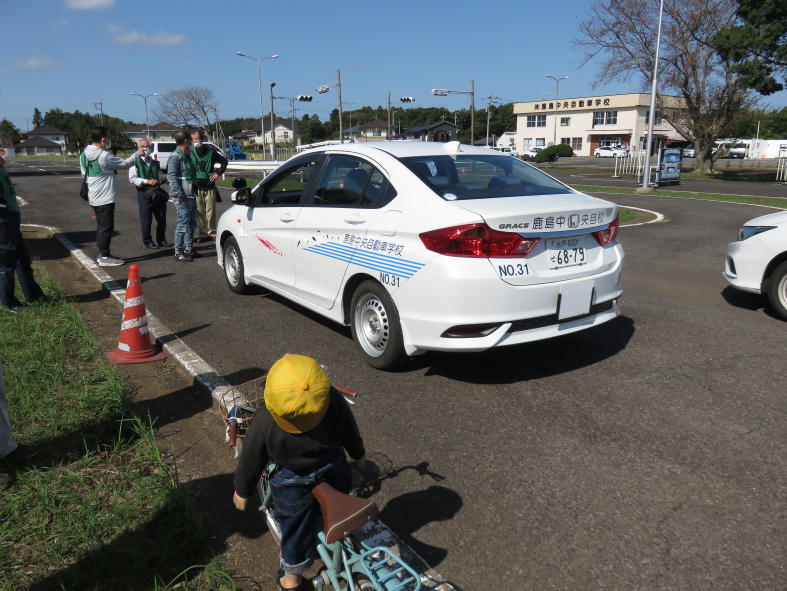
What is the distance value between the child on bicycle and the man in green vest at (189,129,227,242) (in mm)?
8102

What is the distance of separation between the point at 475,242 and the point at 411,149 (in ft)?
4.70

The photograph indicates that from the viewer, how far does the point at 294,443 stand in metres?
2.29

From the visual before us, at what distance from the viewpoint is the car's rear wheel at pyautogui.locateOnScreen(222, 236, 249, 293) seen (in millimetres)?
6938

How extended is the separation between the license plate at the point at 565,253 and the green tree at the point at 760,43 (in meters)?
26.2

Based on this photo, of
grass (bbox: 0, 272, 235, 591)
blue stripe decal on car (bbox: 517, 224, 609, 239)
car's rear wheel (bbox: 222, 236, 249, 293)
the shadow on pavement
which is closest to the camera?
grass (bbox: 0, 272, 235, 591)

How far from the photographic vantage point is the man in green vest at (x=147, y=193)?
985 centimetres

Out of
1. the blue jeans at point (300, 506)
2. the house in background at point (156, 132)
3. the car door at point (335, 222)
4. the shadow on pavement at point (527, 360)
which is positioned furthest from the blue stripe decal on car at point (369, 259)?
the house in background at point (156, 132)

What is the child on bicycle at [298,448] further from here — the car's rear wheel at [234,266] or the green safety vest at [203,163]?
the green safety vest at [203,163]

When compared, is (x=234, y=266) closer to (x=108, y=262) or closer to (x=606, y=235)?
(x=108, y=262)

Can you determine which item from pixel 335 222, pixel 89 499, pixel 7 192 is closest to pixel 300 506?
pixel 89 499

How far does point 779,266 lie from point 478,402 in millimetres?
3811

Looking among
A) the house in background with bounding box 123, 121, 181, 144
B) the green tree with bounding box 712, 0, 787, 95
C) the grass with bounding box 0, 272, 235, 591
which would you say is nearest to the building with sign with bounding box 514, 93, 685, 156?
the green tree with bounding box 712, 0, 787, 95

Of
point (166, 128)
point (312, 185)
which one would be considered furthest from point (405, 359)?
point (166, 128)

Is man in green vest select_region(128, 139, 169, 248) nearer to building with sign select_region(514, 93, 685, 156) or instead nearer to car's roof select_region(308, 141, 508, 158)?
car's roof select_region(308, 141, 508, 158)
